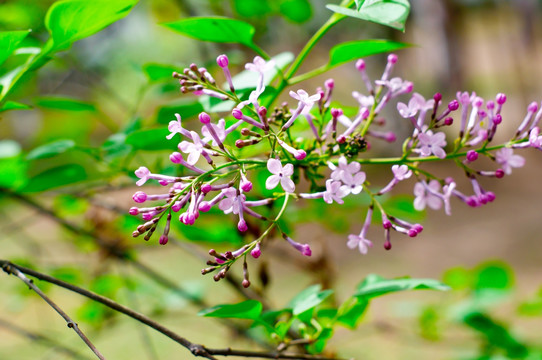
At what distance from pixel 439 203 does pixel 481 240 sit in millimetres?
4392

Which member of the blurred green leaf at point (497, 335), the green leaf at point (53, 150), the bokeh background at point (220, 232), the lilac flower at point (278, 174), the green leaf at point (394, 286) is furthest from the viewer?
the bokeh background at point (220, 232)

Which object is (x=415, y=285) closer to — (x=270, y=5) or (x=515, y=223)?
(x=270, y=5)

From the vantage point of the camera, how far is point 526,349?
2.90 feet

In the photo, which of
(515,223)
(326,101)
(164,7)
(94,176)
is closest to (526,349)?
(326,101)

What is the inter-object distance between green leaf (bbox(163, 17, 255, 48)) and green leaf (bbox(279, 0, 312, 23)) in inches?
20.4

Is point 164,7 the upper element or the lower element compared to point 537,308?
upper

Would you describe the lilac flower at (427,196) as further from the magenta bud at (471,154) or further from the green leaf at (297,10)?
the green leaf at (297,10)

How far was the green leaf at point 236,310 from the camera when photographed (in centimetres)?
49

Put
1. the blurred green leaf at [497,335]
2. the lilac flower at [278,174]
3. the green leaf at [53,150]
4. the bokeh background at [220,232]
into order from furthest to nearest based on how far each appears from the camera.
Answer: the bokeh background at [220,232]
the blurred green leaf at [497,335]
the green leaf at [53,150]
the lilac flower at [278,174]

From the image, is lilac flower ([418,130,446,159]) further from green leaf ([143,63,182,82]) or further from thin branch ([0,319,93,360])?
thin branch ([0,319,93,360])

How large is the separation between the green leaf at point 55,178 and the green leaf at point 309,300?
1.03 ft

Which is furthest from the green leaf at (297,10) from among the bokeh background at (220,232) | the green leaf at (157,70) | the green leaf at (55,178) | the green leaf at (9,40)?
the green leaf at (9,40)

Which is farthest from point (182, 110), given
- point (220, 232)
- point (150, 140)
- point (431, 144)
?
point (220, 232)

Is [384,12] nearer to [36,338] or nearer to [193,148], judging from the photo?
[193,148]
